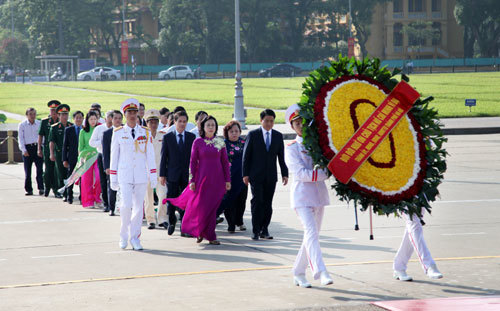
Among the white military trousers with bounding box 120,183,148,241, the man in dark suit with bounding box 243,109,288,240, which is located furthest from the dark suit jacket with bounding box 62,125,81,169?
the man in dark suit with bounding box 243,109,288,240

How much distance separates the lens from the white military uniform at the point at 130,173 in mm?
10180

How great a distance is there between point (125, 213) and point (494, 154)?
13.7m

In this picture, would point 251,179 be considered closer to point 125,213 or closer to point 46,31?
point 125,213

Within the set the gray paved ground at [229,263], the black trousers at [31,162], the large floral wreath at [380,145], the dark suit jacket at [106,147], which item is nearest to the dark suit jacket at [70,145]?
the gray paved ground at [229,263]

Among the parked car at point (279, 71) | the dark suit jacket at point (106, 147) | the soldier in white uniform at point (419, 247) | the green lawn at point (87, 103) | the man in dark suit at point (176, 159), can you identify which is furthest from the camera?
the parked car at point (279, 71)

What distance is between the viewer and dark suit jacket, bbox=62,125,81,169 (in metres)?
14.8

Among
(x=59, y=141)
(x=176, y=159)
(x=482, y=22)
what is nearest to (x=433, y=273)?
(x=176, y=159)

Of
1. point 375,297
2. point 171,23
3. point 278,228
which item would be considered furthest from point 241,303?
point 171,23

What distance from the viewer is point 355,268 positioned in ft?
28.1

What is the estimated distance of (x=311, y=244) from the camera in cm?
757

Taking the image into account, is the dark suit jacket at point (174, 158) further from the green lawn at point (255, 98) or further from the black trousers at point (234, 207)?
the green lawn at point (255, 98)

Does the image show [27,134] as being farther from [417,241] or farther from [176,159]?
[417,241]

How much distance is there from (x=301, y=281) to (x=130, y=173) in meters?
3.31

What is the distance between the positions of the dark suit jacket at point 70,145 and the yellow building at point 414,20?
274 feet
